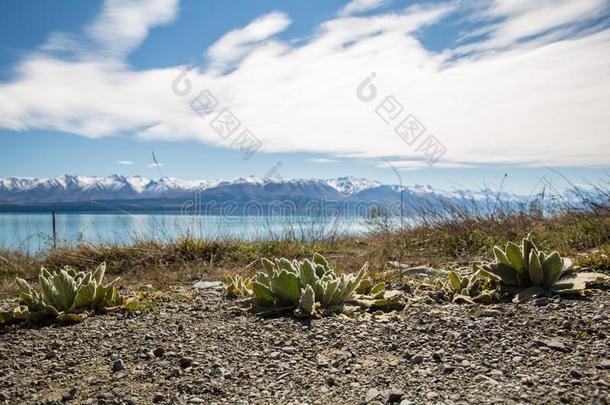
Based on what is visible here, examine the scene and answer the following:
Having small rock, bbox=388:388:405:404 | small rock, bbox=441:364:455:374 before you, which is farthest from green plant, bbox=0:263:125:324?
small rock, bbox=441:364:455:374

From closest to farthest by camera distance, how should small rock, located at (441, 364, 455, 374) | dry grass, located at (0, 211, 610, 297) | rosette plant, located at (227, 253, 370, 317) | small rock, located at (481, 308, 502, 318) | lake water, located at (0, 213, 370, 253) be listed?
small rock, located at (441, 364, 455, 374) → small rock, located at (481, 308, 502, 318) → rosette plant, located at (227, 253, 370, 317) → dry grass, located at (0, 211, 610, 297) → lake water, located at (0, 213, 370, 253)

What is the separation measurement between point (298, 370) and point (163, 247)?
5.77m

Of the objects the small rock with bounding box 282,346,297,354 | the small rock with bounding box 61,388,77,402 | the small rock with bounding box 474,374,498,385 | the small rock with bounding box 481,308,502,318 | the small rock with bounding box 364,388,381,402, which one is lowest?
the small rock with bounding box 364,388,381,402

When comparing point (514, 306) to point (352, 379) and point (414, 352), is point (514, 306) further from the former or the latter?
point (352, 379)

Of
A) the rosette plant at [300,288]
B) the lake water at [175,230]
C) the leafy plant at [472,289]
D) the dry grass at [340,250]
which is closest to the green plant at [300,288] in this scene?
the rosette plant at [300,288]

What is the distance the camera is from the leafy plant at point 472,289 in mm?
3875

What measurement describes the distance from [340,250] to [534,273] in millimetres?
4732

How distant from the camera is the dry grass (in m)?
6.56

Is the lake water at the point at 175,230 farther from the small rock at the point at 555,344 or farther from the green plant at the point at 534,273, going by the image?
the small rock at the point at 555,344

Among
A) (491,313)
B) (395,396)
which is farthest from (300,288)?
(395,396)

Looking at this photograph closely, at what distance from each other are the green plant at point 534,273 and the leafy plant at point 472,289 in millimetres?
121

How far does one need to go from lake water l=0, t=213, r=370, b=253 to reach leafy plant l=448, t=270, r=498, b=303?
4.71 metres

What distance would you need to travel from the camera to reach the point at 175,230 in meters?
8.23

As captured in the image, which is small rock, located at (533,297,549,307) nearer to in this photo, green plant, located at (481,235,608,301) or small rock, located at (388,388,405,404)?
green plant, located at (481,235,608,301)
